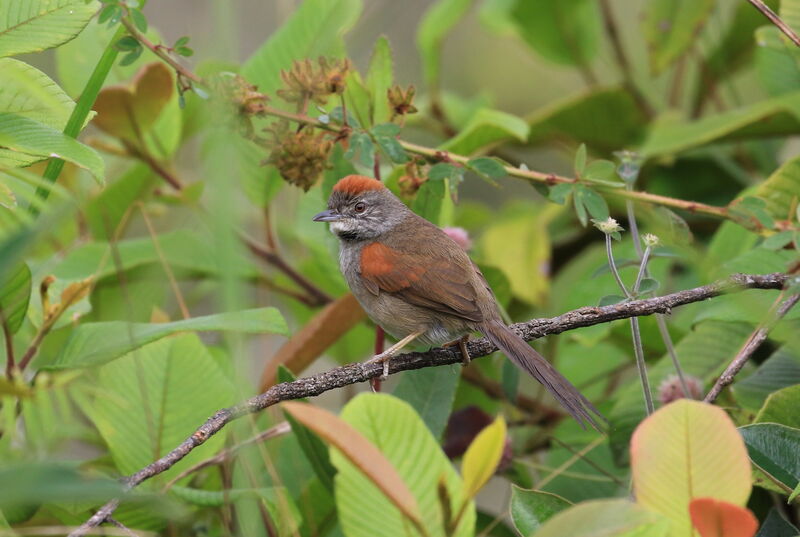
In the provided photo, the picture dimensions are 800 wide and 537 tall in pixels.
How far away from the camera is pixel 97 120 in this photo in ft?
10.5

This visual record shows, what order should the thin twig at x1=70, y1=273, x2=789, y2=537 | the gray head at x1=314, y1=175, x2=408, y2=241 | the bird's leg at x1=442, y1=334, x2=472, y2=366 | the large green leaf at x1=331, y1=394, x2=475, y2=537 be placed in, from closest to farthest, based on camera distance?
the large green leaf at x1=331, y1=394, x2=475, y2=537
the thin twig at x1=70, y1=273, x2=789, y2=537
the bird's leg at x1=442, y1=334, x2=472, y2=366
the gray head at x1=314, y1=175, x2=408, y2=241

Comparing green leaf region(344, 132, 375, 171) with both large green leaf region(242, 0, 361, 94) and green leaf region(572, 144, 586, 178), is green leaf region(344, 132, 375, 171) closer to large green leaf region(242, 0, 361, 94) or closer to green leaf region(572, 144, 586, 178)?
green leaf region(572, 144, 586, 178)

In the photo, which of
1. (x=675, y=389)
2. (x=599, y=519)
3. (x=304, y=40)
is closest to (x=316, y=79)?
(x=304, y=40)

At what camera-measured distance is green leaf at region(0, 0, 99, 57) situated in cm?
225

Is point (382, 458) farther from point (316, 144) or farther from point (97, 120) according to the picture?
point (97, 120)

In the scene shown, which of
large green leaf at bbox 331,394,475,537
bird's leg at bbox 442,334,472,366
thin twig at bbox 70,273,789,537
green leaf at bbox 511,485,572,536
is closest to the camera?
large green leaf at bbox 331,394,475,537

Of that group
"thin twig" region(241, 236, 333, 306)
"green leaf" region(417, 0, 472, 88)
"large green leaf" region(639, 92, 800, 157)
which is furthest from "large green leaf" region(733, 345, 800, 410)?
"green leaf" region(417, 0, 472, 88)

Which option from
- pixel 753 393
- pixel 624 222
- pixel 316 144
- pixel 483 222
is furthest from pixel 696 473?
pixel 483 222

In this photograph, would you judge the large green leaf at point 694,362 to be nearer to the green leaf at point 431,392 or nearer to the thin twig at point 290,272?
the green leaf at point 431,392

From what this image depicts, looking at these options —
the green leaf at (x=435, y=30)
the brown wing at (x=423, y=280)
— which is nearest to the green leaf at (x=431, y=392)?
the brown wing at (x=423, y=280)

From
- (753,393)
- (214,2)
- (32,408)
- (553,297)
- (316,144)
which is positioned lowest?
(553,297)

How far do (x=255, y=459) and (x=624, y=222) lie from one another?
2387 mm

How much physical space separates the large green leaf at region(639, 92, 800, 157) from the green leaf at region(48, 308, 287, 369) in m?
1.85

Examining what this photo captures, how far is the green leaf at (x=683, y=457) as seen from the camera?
162cm
